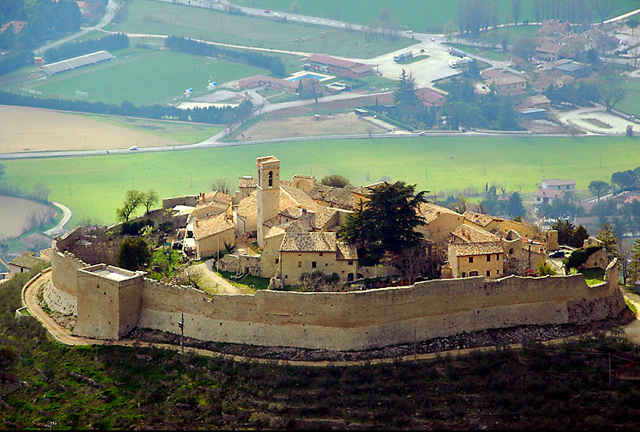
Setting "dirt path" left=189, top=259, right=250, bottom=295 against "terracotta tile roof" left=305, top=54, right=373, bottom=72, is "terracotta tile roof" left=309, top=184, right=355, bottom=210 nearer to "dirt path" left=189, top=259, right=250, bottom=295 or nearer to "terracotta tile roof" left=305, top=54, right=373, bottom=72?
"dirt path" left=189, top=259, right=250, bottom=295

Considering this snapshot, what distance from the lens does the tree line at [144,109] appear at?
349 feet

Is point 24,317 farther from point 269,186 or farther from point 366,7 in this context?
point 366,7

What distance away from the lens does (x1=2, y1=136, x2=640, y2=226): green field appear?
8662cm

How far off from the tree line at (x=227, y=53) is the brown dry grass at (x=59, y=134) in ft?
71.5

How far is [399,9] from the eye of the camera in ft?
479

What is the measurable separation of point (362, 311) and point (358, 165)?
5377 centimetres

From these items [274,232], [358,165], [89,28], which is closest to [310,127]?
[358,165]

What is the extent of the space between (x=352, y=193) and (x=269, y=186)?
14.7 ft

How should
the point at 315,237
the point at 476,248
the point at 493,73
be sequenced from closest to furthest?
the point at 476,248
the point at 315,237
the point at 493,73

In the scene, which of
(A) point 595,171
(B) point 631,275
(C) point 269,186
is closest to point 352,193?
(C) point 269,186

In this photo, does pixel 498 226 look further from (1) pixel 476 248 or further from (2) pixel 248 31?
(2) pixel 248 31

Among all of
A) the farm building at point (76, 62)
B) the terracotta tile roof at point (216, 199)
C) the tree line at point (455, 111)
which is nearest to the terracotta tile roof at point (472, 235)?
the terracotta tile roof at point (216, 199)

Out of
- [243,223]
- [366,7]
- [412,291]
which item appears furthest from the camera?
[366,7]

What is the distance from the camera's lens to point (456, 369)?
3806 cm
